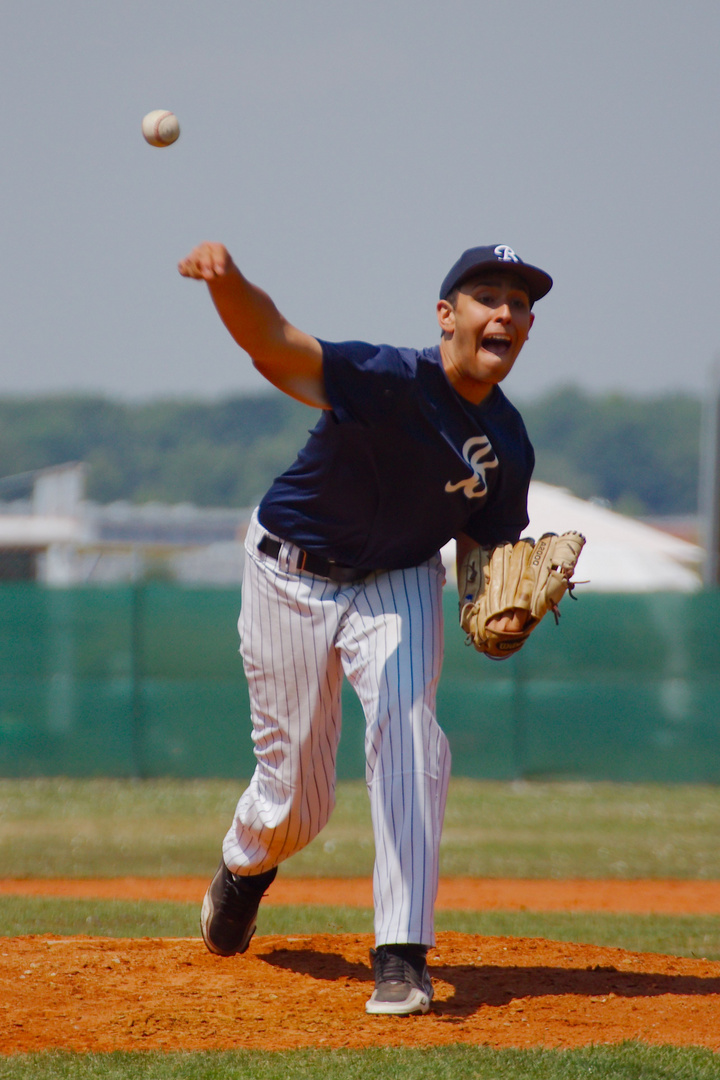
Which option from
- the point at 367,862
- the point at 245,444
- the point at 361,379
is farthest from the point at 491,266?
the point at 245,444

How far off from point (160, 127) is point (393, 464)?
3.92 ft

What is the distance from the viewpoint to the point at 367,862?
7.29 meters

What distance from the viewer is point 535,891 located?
6.48 m

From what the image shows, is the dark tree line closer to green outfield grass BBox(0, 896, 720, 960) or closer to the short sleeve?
green outfield grass BBox(0, 896, 720, 960)

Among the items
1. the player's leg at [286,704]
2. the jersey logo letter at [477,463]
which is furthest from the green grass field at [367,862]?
the jersey logo letter at [477,463]

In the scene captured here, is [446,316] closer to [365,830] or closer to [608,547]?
[365,830]

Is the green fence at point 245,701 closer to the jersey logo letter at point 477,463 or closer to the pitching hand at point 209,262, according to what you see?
the jersey logo letter at point 477,463

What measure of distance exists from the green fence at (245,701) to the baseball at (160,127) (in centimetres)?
680

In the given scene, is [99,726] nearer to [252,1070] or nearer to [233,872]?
[233,872]

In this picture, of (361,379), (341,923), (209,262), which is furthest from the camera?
(341,923)

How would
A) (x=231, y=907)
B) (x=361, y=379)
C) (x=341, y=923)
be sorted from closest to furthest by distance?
(x=361, y=379) < (x=231, y=907) < (x=341, y=923)

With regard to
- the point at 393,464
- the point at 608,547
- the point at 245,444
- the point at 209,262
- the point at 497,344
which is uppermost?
the point at 245,444

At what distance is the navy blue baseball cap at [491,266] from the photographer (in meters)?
3.33

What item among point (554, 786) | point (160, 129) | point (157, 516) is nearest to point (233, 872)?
point (160, 129)
